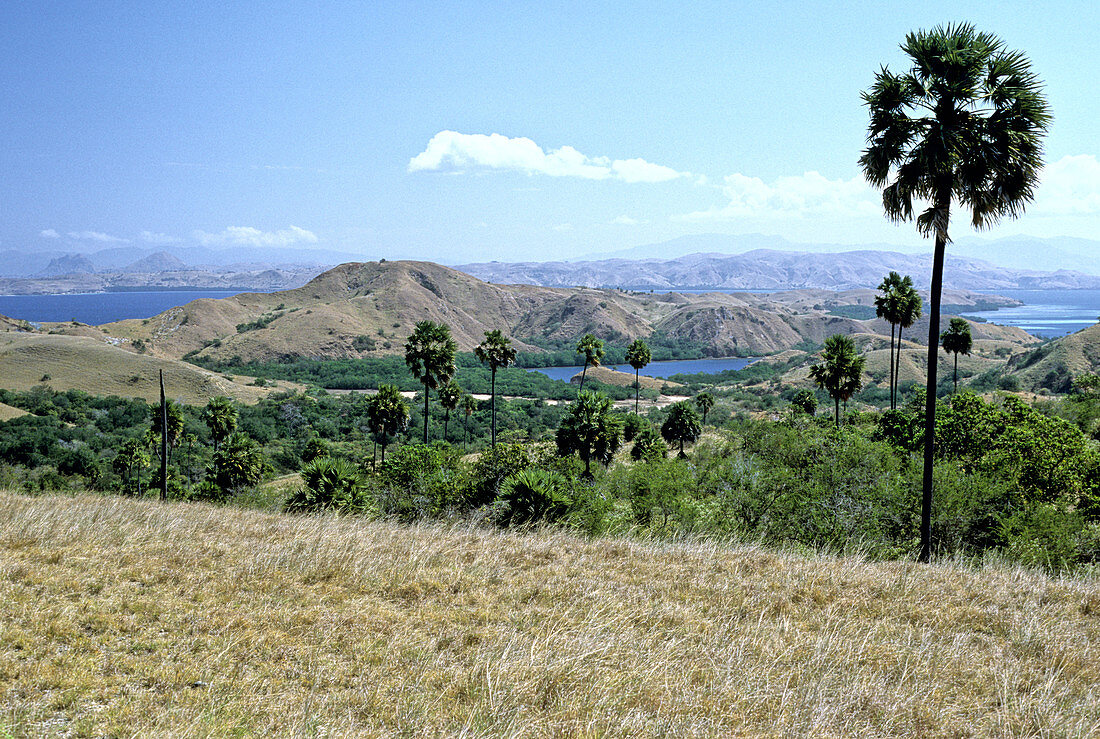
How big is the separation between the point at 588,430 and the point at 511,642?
27185mm

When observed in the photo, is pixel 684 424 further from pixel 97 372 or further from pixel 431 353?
pixel 97 372

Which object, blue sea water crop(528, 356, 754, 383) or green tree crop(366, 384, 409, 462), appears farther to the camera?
blue sea water crop(528, 356, 754, 383)

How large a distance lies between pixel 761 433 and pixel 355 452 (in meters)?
49.1

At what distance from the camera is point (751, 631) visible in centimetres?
669

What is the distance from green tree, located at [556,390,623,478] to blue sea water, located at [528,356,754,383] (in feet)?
392

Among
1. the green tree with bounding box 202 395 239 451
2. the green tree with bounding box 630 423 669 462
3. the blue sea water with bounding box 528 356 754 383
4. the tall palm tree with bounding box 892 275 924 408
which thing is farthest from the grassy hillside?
the blue sea water with bounding box 528 356 754 383

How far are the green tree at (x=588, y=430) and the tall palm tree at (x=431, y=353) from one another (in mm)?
13757

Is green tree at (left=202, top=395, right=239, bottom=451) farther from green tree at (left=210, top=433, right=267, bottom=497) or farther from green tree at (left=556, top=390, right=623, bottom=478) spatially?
green tree at (left=556, top=390, right=623, bottom=478)

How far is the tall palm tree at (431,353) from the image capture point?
147ft

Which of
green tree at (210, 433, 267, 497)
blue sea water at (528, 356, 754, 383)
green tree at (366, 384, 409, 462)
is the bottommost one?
blue sea water at (528, 356, 754, 383)

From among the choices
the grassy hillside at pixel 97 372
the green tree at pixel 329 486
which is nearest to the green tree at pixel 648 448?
the green tree at pixel 329 486

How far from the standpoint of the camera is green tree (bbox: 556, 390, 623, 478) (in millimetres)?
33094

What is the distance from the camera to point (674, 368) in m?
180

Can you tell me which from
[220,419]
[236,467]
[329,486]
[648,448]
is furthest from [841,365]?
[220,419]
